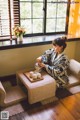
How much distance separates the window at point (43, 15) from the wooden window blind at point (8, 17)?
0.50 feet

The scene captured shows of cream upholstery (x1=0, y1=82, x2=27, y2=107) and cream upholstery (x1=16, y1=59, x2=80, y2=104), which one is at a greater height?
cream upholstery (x1=16, y1=59, x2=80, y2=104)

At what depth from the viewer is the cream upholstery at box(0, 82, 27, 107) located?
2.01 meters

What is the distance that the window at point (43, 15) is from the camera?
2.88 metres

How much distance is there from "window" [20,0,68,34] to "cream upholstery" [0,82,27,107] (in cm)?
122

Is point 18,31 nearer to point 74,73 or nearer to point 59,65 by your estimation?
point 59,65

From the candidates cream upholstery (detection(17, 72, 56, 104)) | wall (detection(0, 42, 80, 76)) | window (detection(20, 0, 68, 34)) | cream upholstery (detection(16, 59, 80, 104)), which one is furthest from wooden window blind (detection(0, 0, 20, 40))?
cream upholstery (detection(17, 72, 56, 104))

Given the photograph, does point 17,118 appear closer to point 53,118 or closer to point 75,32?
point 53,118

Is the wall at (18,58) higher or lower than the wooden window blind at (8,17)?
lower

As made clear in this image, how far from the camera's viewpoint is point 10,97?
2.21 m

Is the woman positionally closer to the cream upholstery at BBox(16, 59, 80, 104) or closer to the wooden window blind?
the cream upholstery at BBox(16, 59, 80, 104)

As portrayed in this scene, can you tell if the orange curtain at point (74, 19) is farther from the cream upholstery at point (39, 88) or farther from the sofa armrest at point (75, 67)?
the cream upholstery at point (39, 88)

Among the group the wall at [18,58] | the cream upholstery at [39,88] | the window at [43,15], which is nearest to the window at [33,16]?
the window at [43,15]

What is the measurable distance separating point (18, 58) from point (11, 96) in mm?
781

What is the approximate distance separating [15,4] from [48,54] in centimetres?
104
